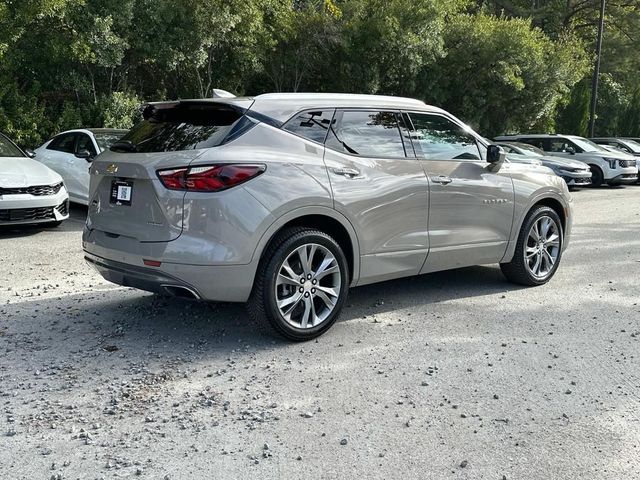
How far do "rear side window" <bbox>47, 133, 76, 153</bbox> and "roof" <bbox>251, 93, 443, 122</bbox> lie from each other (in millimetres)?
7314

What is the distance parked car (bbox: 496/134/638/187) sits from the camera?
773 inches

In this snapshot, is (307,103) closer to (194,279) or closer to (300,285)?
(300,285)

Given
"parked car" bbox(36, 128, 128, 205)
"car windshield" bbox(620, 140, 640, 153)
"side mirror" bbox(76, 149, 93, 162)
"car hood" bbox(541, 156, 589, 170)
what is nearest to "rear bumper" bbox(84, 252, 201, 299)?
"side mirror" bbox(76, 149, 93, 162)

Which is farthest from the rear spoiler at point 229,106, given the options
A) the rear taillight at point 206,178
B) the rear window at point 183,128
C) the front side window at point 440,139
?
Result: the front side window at point 440,139

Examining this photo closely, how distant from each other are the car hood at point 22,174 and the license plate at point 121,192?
469cm

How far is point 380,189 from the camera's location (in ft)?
17.1

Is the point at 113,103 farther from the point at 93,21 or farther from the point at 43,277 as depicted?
the point at 43,277

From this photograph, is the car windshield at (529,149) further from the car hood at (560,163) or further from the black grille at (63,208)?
the black grille at (63,208)

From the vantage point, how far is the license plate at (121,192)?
476cm

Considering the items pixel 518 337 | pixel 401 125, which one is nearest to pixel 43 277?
pixel 401 125

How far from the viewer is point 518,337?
5.12 metres

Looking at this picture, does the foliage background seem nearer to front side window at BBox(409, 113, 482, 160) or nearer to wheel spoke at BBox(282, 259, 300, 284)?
front side window at BBox(409, 113, 482, 160)

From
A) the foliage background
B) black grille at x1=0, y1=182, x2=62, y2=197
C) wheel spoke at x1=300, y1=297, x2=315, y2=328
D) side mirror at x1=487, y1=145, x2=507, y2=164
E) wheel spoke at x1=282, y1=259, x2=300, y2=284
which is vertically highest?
the foliage background

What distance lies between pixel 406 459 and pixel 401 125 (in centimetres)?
311
